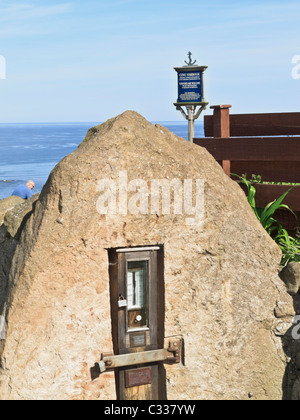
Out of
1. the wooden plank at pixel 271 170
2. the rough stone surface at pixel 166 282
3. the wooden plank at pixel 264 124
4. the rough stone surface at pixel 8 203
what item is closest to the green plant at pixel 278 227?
the wooden plank at pixel 271 170

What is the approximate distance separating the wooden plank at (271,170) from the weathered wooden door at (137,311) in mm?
2698

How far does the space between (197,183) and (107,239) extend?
115cm

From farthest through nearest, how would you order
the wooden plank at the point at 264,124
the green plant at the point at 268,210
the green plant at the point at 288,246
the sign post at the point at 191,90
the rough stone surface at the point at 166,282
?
1. the sign post at the point at 191,90
2. the wooden plank at the point at 264,124
3. the green plant at the point at 268,210
4. the green plant at the point at 288,246
5. the rough stone surface at the point at 166,282

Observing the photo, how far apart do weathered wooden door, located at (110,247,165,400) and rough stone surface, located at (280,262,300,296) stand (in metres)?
1.66

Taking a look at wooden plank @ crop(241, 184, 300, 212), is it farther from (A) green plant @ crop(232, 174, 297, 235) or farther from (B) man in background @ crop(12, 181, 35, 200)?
(B) man in background @ crop(12, 181, 35, 200)

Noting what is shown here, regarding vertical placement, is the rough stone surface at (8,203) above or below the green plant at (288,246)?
above

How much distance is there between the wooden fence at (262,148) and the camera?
739cm

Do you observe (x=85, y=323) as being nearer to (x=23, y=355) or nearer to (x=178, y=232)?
(x=23, y=355)

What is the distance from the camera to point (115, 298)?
564 cm

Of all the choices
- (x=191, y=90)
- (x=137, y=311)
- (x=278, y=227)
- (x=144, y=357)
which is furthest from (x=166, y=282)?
(x=191, y=90)

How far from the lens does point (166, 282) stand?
566 centimetres

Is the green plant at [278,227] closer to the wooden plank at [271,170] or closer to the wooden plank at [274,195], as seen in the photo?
the wooden plank at [274,195]

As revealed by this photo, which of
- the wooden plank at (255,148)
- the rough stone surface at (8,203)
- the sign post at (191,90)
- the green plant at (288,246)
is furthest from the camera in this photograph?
the sign post at (191,90)
